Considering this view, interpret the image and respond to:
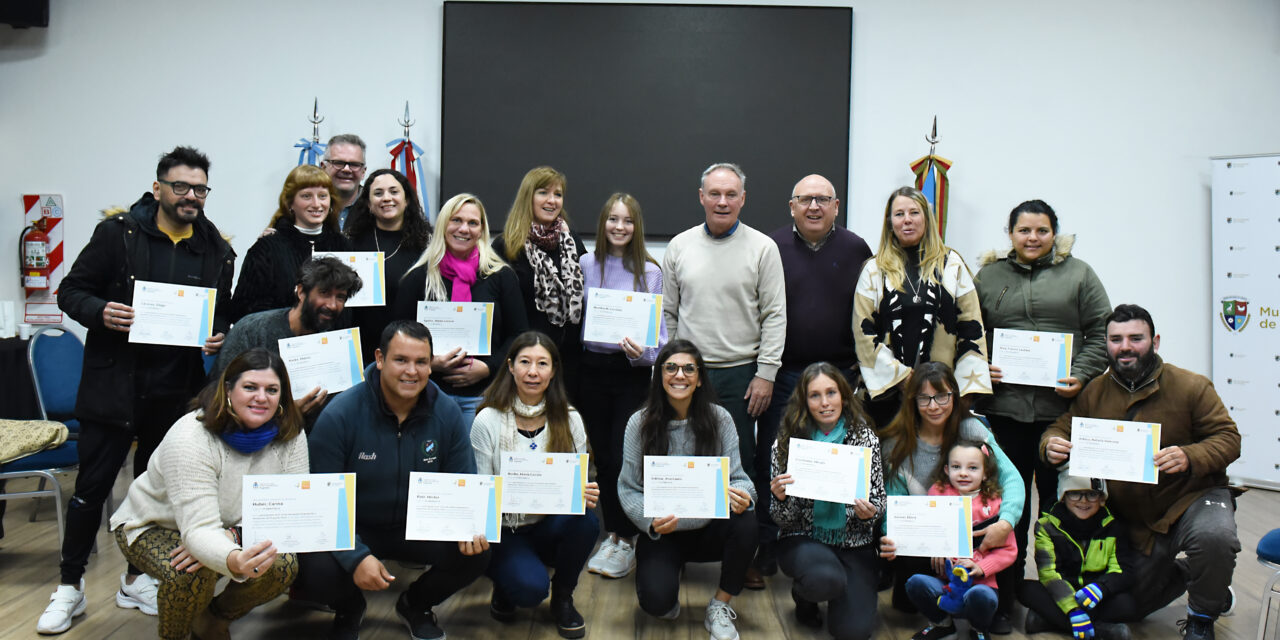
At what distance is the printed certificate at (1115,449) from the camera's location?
10.8 ft

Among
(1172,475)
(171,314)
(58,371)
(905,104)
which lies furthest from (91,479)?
(905,104)

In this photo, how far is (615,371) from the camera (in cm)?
392

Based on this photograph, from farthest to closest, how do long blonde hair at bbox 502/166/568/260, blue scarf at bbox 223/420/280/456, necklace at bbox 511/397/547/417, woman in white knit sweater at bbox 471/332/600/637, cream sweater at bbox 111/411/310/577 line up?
long blonde hair at bbox 502/166/568/260
necklace at bbox 511/397/547/417
woman in white knit sweater at bbox 471/332/600/637
blue scarf at bbox 223/420/280/456
cream sweater at bbox 111/411/310/577

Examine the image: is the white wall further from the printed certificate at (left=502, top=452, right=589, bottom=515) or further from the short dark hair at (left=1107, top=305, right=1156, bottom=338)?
the printed certificate at (left=502, top=452, right=589, bottom=515)

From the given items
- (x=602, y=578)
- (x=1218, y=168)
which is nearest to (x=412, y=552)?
(x=602, y=578)

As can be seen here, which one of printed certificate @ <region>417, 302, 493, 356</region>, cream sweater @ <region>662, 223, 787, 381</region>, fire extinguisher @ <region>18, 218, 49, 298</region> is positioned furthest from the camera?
fire extinguisher @ <region>18, 218, 49, 298</region>

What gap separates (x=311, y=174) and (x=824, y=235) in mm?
2355

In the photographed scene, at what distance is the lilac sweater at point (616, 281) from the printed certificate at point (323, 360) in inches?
40.1

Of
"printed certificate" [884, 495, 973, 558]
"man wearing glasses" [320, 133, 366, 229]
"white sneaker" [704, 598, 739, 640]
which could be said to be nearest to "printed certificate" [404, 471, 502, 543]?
"white sneaker" [704, 598, 739, 640]

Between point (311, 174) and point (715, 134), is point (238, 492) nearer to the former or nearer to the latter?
point (311, 174)

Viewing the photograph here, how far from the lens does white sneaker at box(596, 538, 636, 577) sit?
3.89 meters

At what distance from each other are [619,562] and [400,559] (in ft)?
3.68

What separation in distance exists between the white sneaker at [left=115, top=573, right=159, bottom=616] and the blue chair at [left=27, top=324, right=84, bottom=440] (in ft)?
5.08

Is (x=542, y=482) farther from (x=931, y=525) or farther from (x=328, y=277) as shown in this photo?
(x=931, y=525)
